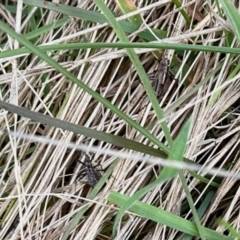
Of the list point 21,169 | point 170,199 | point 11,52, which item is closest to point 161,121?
point 170,199

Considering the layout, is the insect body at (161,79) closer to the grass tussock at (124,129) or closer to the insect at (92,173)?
the grass tussock at (124,129)

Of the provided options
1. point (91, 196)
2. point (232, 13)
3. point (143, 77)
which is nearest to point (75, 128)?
point (143, 77)

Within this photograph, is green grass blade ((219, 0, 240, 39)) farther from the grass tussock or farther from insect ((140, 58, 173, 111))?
insect ((140, 58, 173, 111))

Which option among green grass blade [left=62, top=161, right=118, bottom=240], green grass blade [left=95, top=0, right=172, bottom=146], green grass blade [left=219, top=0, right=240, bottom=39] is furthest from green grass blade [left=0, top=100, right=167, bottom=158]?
green grass blade [left=219, top=0, right=240, bottom=39]

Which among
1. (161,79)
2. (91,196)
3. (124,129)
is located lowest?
(91,196)

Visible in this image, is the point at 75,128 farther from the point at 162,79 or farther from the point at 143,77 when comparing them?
the point at 162,79

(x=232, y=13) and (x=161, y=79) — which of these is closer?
(x=232, y=13)

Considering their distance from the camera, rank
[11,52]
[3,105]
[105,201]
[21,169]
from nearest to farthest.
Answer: [3,105]
[11,52]
[105,201]
[21,169]

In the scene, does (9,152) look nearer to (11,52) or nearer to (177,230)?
(11,52)

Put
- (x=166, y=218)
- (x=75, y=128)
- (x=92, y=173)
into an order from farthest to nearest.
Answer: (x=92, y=173) → (x=166, y=218) → (x=75, y=128)
